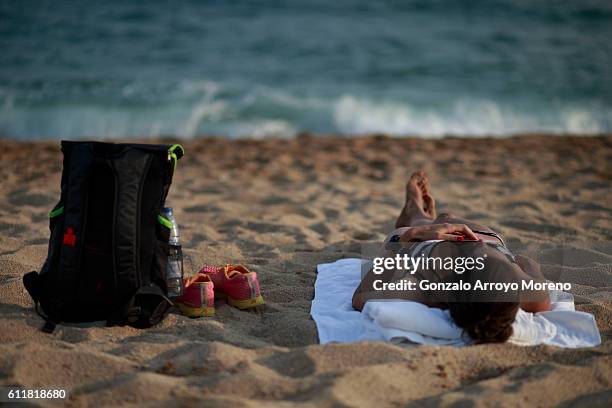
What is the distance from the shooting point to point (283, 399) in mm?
2320

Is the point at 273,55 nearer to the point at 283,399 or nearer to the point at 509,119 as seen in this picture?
the point at 509,119

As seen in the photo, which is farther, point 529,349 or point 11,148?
point 11,148

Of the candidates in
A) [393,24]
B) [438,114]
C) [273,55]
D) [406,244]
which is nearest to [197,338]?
[406,244]

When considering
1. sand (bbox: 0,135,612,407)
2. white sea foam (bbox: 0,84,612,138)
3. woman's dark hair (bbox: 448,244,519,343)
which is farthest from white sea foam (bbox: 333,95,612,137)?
woman's dark hair (bbox: 448,244,519,343)

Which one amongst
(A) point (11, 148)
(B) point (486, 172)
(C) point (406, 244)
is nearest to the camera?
(C) point (406, 244)

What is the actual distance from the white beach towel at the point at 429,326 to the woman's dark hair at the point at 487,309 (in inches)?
3.2

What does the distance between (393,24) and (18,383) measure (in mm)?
13773

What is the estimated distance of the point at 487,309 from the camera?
2.72 meters

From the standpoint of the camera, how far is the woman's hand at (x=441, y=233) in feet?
10.8

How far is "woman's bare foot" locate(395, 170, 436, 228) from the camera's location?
14.0 feet

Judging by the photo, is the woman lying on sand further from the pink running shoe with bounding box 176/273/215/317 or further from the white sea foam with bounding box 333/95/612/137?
the white sea foam with bounding box 333/95/612/137

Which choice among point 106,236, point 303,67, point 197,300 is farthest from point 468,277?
point 303,67

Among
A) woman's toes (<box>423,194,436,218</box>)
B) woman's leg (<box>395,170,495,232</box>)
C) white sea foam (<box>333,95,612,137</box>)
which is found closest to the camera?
woman's leg (<box>395,170,495,232</box>)

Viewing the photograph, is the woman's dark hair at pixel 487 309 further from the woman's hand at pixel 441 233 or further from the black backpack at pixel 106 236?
the black backpack at pixel 106 236
